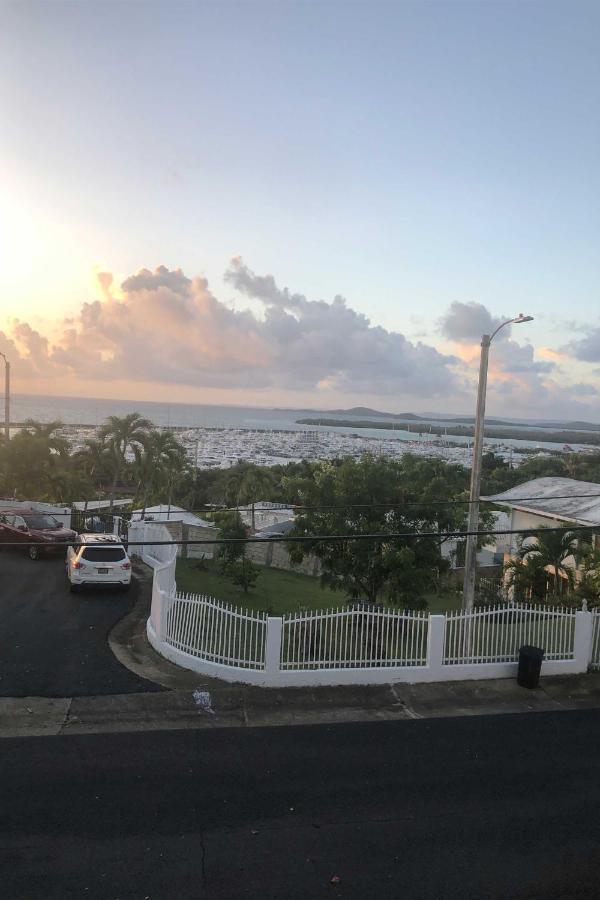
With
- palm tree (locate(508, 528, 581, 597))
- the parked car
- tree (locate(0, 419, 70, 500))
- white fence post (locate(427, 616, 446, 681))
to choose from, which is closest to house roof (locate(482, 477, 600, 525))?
palm tree (locate(508, 528, 581, 597))

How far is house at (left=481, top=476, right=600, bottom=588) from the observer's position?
72.4 ft

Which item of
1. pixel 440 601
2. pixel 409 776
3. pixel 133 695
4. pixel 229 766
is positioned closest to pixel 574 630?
pixel 409 776

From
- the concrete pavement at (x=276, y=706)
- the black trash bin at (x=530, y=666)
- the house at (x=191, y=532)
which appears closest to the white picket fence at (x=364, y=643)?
the concrete pavement at (x=276, y=706)

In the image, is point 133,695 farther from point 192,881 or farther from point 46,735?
point 192,881

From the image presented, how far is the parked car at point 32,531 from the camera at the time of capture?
67.3 ft

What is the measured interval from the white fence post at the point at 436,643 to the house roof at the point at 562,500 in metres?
8.73

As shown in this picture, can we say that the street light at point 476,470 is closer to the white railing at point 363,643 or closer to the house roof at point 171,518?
the white railing at point 363,643

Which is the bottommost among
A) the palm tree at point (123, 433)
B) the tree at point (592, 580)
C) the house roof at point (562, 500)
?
the tree at point (592, 580)

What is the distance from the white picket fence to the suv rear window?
5.08 meters

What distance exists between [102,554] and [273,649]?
769cm

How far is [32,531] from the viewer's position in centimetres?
2072

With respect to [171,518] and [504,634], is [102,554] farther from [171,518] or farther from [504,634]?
[171,518]

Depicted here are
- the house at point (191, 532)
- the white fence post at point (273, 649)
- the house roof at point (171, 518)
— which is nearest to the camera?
the white fence post at point (273, 649)

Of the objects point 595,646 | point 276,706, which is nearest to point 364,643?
point 276,706
